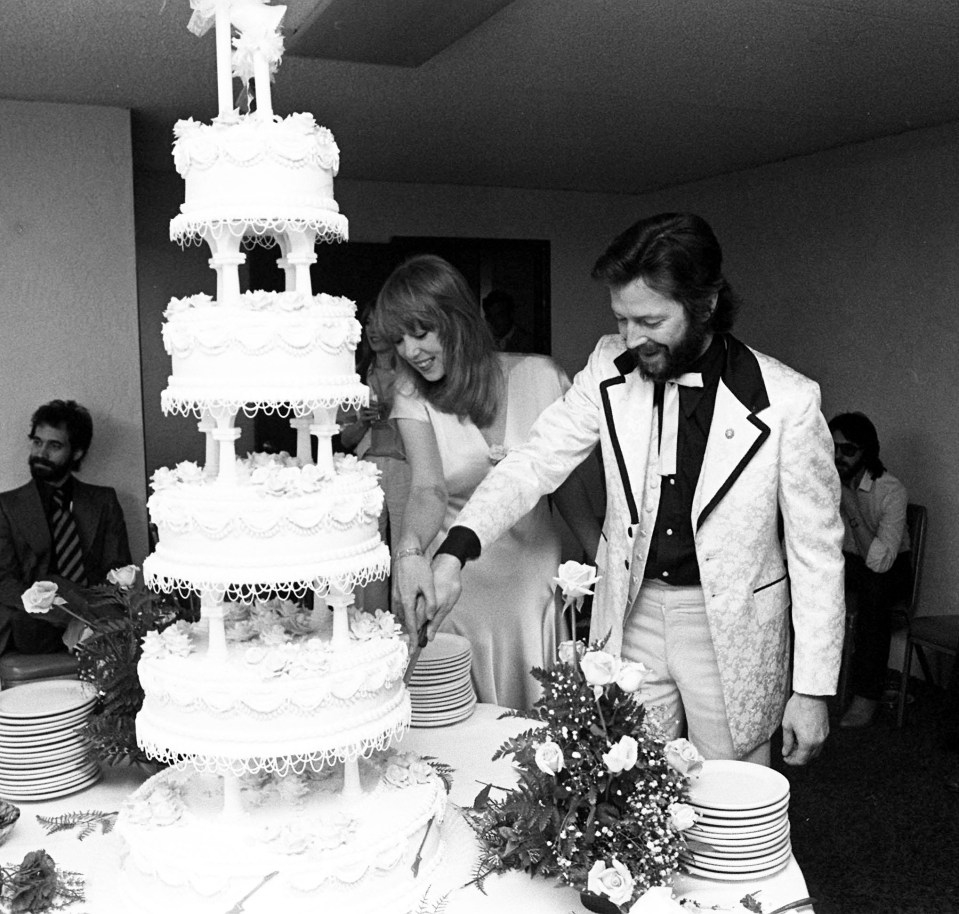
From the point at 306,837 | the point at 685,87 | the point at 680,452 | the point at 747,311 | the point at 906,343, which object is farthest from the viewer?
the point at 747,311

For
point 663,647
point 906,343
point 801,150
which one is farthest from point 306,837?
point 801,150

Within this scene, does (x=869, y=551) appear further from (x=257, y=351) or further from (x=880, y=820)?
(x=257, y=351)

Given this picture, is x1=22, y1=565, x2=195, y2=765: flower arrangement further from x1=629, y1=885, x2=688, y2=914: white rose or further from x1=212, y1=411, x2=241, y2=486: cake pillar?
x1=629, y1=885, x2=688, y2=914: white rose

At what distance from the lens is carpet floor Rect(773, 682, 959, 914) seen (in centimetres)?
345

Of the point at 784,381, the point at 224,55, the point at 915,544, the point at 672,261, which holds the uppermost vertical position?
the point at 224,55

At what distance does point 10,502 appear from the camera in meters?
4.61

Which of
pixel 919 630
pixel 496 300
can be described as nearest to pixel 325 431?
pixel 919 630

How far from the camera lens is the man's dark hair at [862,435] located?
5.33 m

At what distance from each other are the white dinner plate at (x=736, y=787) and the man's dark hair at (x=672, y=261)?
89 cm

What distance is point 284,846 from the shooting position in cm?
157

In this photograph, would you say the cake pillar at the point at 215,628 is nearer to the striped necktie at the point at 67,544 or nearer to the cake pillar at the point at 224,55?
the cake pillar at the point at 224,55

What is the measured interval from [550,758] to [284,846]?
0.41m

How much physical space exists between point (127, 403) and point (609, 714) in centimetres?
402

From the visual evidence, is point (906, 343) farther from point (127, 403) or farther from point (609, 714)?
point (609, 714)
